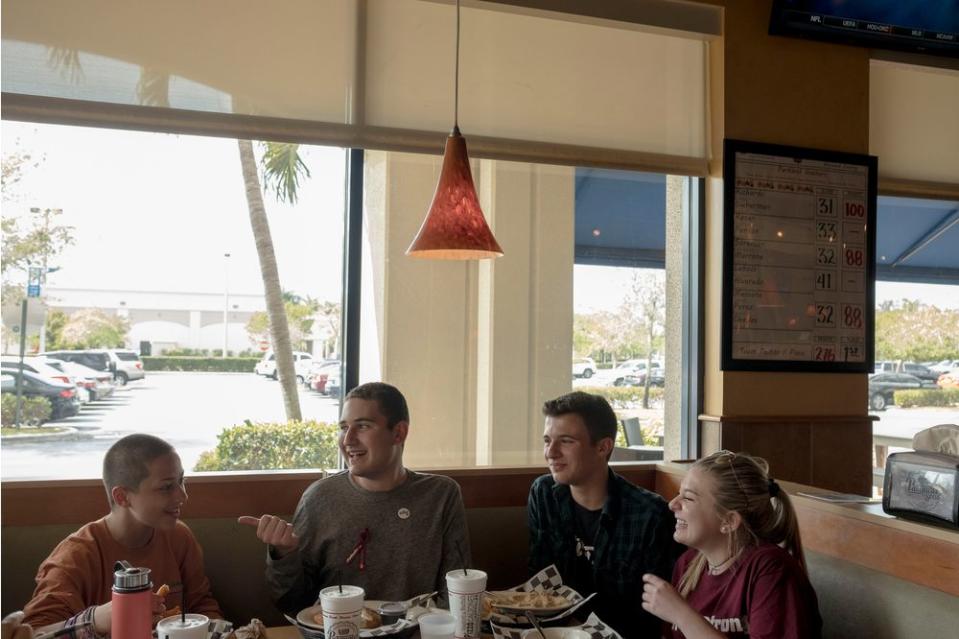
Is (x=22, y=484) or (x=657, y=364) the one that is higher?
(x=657, y=364)

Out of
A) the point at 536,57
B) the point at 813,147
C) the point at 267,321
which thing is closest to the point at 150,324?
the point at 267,321

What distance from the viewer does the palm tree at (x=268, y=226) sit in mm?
3348

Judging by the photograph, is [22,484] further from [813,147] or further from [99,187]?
[813,147]

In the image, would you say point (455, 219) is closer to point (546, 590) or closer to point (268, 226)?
point (546, 590)

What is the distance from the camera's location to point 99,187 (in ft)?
10.3

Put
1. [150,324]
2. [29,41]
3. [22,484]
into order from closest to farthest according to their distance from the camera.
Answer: [22,484] < [29,41] < [150,324]

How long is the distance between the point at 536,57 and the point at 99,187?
1.88m

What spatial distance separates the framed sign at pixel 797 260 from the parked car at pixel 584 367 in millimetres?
587

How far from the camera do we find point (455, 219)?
94.2 inches

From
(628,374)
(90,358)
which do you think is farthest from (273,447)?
(628,374)

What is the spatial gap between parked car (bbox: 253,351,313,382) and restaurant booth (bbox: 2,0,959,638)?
1.05ft

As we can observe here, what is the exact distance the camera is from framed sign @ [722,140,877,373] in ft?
12.5

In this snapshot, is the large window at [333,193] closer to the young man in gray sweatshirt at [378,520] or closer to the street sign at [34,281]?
the street sign at [34,281]

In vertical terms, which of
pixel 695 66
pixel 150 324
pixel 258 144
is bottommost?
pixel 150 324
